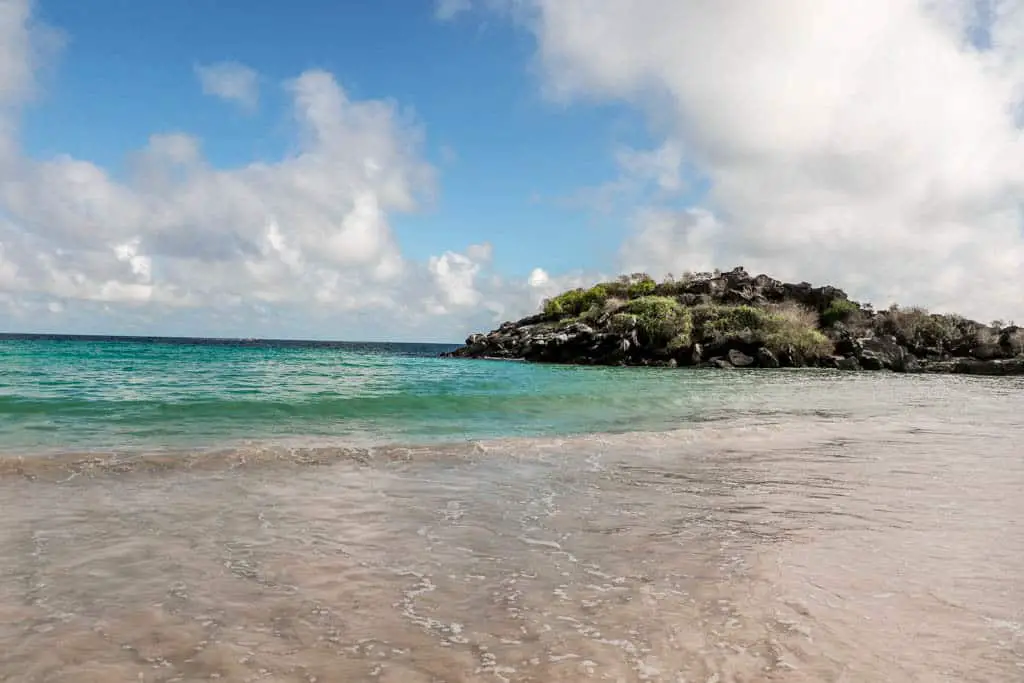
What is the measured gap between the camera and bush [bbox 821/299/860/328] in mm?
65312

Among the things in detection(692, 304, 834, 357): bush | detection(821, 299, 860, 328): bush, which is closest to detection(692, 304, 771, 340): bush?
detection(692, 304, 834, 357): bush

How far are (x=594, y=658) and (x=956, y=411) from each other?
23.0 m

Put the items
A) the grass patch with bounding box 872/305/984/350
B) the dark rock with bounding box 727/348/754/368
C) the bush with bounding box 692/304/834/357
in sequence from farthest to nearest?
the grass patch with bounding box 872/305/984/350, the bush with bounding box 692/304/834/357, the dark rock with bounding box 727/348/754/368

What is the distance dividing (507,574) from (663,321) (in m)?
57.1

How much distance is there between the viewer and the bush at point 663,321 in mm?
59562

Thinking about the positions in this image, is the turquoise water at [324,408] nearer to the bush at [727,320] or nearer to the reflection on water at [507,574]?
the reflection on water at [507,574]

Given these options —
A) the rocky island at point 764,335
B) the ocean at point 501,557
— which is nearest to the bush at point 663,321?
the rocky island at point 764,335

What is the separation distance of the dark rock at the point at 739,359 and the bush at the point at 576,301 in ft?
81.6

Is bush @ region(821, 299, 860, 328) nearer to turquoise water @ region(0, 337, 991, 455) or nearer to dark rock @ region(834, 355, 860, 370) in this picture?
dark rock @ region(834, 355, 860, 370)

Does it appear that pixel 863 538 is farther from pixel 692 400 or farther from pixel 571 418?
pixel 692 400

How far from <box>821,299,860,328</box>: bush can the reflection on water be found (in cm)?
6051

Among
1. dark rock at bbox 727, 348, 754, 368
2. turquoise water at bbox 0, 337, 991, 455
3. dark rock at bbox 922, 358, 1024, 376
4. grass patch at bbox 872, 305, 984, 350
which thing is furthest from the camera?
grass patch at bbox 872, 305, 984, 350

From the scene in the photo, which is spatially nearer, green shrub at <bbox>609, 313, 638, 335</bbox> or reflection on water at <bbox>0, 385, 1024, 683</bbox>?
reflection on water at <bbox>0, 385, 1024, 683</bbox>

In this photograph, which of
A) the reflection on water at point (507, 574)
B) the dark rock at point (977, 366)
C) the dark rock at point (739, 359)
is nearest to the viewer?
the reflection on water at point (507, 574)
